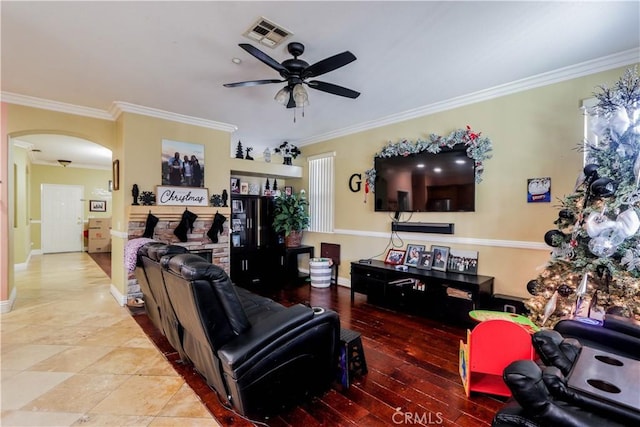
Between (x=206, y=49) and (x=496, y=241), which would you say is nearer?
(x=206, y=49)

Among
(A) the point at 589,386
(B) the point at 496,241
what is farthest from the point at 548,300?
(A) the point at 589,386

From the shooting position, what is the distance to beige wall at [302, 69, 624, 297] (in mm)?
3033

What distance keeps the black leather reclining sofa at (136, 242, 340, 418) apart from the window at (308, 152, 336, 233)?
3.54 meters

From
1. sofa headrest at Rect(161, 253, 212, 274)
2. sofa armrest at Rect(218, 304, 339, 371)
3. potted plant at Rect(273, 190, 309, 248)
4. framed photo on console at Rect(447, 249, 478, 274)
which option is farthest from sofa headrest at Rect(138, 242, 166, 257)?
framed photo on console at Rect(447, 249, 478, 274)

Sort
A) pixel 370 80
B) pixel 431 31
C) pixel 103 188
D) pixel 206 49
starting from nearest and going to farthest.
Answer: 1. pixel 431 31
2. pixel 206 49
3. pixel 370 80
4. pixel 103 188

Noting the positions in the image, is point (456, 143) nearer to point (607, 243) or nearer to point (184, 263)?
point (607, 243)

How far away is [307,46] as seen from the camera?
101 inches

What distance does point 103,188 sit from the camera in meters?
9.34

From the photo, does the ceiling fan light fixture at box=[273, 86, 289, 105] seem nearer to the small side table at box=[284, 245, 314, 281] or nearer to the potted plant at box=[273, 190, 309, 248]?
the potted plant at box=[273, 190, 309, 248]

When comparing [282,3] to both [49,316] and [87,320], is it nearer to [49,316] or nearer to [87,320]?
[87,320]

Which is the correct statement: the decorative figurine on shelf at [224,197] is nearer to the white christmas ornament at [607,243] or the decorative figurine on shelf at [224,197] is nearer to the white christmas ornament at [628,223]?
the white christmas ornament at [607,243]

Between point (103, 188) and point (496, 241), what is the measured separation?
1054cm

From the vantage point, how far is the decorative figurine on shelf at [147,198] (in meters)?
4.08

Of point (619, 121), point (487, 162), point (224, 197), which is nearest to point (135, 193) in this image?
point (224, 197)
